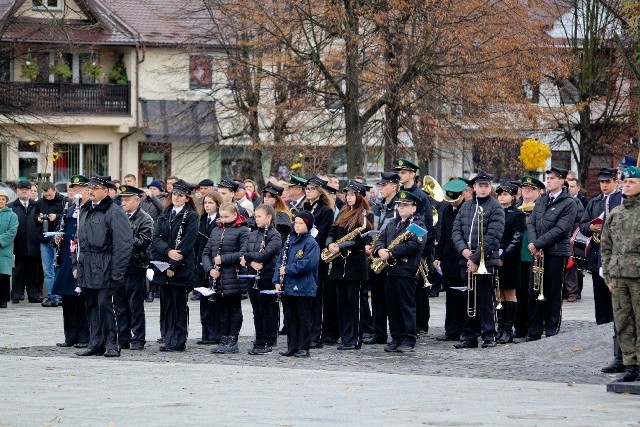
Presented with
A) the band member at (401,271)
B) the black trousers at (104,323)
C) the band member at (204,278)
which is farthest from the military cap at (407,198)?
the black trousers at (104,323)

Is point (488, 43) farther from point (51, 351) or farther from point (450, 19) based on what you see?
point (51, 351)

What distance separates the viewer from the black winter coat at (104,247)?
16.8 meters

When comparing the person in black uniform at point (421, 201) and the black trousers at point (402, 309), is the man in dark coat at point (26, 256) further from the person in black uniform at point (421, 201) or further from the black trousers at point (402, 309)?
the black trousers at point (402, 309)

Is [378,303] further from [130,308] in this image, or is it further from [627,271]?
[627,271]

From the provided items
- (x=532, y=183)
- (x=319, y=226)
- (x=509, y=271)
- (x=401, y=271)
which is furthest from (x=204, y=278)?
(x=532, y=183)

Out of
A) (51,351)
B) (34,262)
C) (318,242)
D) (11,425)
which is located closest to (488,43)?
(34,262)

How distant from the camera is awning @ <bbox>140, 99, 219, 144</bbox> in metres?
52.8

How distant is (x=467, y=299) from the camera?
18.4 meters

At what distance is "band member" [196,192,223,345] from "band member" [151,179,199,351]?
0.65 metres

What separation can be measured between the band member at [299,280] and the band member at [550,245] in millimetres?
2966

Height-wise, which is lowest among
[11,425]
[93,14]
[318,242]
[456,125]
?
[11,425]

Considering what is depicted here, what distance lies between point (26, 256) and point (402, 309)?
9846mm

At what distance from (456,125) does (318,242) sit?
18786 millimetres

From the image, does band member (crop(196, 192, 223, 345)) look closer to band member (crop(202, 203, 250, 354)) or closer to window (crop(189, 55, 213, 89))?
band member (crop(202, 203, 250, 354))
